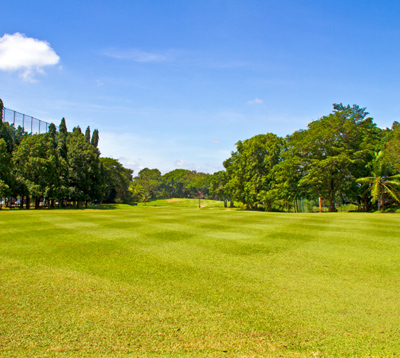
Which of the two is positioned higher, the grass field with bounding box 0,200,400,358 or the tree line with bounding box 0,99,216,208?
the tree line with bounding box 0,99,216,208

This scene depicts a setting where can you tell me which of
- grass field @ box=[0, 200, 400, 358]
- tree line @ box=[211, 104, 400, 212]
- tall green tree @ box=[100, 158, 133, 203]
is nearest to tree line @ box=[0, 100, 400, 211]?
tree line @ box=[211, 104, 400, 212]

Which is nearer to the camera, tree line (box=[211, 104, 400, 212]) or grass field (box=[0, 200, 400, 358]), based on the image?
grass field (box=[0, 200, 400, 358])

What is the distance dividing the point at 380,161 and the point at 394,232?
30.2 metres

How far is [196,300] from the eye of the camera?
17.6ft

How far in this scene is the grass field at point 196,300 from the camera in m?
3.90

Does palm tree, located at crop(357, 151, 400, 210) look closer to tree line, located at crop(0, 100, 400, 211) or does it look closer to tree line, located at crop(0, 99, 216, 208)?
tree line, located at crop(0, 100, 400, 211)

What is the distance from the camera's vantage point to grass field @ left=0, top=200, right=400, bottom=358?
390 centimetres

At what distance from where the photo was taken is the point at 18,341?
387 cm

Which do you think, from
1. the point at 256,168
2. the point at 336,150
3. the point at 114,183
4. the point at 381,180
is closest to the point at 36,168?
the point at 114,183

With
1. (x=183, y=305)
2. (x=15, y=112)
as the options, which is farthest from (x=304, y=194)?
(x=15, y=112)

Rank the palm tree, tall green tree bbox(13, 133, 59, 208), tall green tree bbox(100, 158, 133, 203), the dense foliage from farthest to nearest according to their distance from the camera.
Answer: tall green tree bbox(100, 158, 133, 203)
tall green tree bbox(13, 133, 59, 208)
the dense foliage
the palm tree

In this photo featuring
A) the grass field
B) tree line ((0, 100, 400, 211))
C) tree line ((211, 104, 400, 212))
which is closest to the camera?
the grass field

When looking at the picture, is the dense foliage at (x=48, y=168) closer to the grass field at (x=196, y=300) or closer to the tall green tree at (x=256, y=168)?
the tall green tree at (x=256, y=168)

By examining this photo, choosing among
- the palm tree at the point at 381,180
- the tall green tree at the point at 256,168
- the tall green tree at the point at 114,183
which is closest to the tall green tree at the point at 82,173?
the tall green tree at the point at 114,183
